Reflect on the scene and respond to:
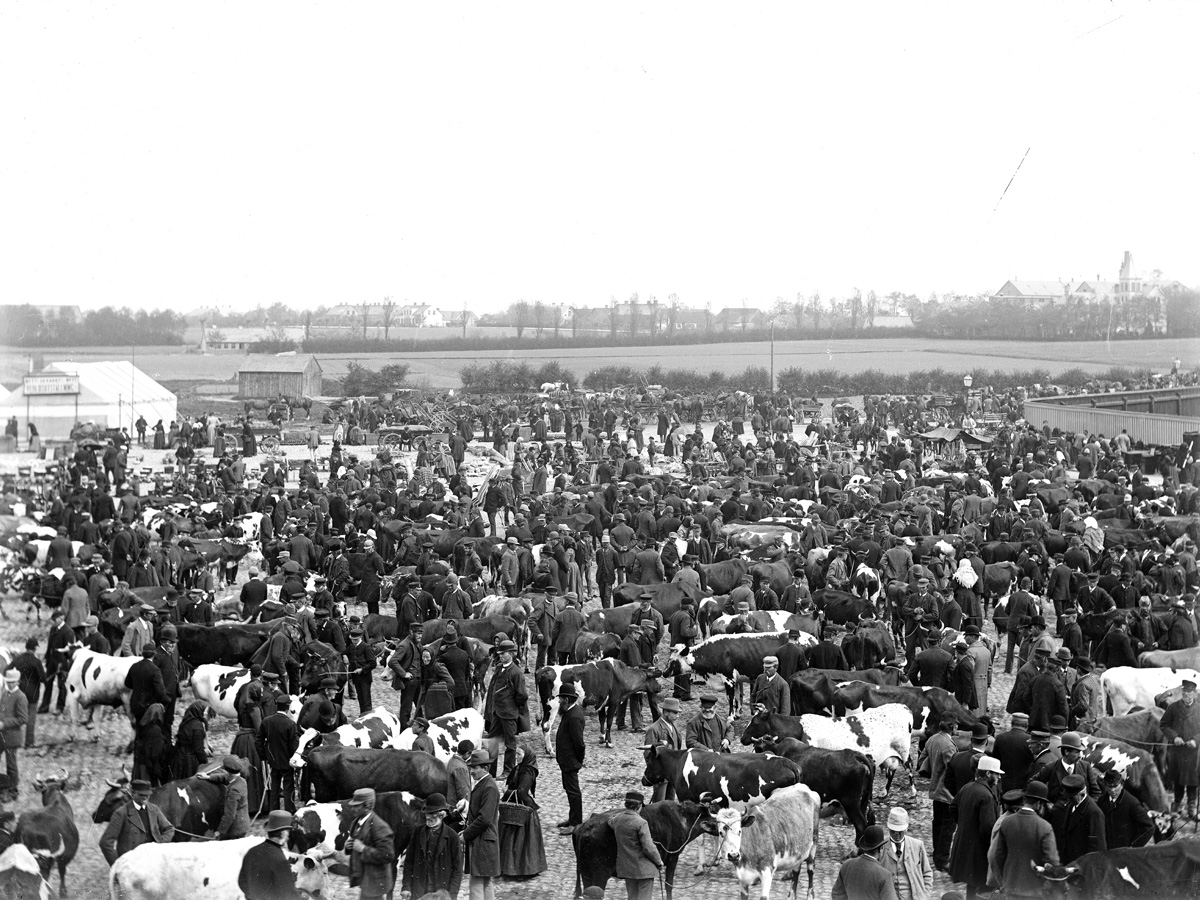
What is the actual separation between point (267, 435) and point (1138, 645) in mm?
36075

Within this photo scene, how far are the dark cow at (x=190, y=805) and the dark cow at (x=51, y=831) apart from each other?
25cm

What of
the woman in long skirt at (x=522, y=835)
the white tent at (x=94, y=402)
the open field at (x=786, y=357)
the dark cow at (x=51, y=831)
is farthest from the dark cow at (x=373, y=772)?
the open field at (x=786, y=357)

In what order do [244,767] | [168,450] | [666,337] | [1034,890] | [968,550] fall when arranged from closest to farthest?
[1034,890], [244,767], [968,550], [168,450], [666,337]

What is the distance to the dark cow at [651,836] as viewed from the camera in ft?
32.9

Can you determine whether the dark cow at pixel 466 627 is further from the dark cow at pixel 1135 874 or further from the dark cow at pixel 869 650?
the dark cow at pixel 1135 874

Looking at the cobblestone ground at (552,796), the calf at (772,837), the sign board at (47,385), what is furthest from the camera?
the sign board at (47,385)

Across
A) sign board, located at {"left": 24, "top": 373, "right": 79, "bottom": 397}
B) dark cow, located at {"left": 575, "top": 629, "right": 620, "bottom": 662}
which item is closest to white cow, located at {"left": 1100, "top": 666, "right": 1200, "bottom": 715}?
dark cow, located at {"left": 575, "top": 629, "right": 620, "bottom": 662}

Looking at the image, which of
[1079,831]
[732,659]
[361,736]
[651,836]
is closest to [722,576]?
[732,659]

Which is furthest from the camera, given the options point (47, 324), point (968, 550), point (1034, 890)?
point (47, 324)

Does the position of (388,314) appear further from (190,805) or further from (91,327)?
(190,805)

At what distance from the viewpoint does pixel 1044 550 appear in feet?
68.5

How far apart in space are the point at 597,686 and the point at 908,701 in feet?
11.5

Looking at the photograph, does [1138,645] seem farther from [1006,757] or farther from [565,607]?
[565,607]

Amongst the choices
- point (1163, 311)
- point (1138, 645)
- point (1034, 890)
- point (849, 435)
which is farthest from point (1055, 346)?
point (1034, 890)
